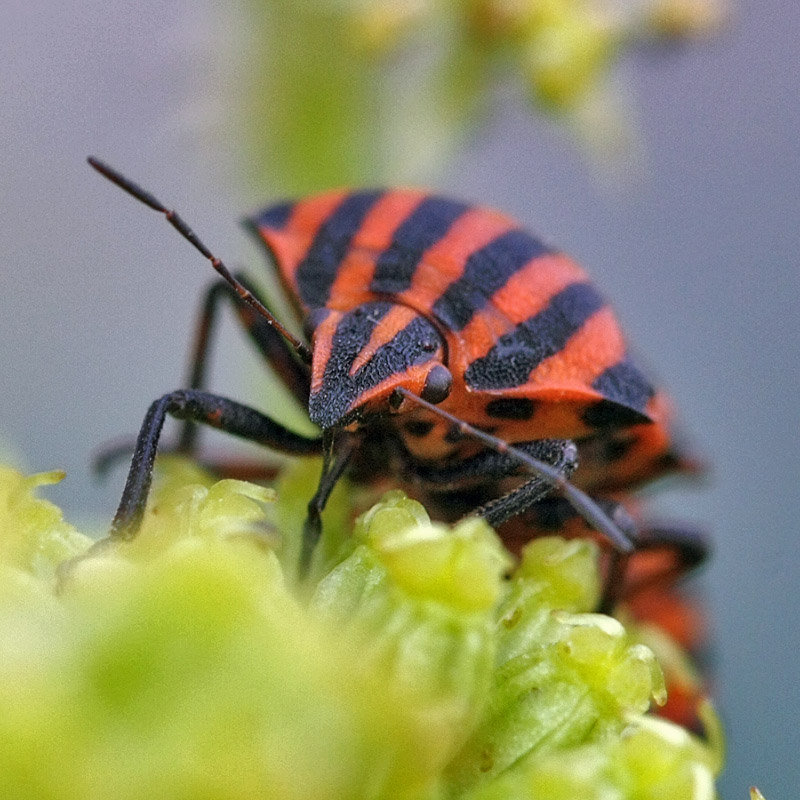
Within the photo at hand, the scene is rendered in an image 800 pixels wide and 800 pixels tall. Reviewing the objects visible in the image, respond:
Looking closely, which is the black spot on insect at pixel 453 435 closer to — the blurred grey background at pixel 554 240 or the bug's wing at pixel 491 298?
the bug's wing at pixel 491 298

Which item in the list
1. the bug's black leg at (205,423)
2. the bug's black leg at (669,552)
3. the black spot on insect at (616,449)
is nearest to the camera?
the bug's black leg at (205,423)

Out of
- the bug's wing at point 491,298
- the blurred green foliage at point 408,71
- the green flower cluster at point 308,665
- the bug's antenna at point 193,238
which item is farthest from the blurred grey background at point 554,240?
the green flower cluster at point 308,665

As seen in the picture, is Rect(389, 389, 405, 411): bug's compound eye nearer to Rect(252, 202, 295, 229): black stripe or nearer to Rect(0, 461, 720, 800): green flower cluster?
Rect(0, 461, 720, 800): green flower cluster

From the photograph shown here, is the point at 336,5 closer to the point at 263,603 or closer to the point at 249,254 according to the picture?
the point at 249,254

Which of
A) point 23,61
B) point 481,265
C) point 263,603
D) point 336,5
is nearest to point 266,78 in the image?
point 336,5

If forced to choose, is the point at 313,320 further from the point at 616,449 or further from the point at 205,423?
the point at 616,449

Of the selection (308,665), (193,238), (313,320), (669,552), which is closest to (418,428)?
(313,320)
